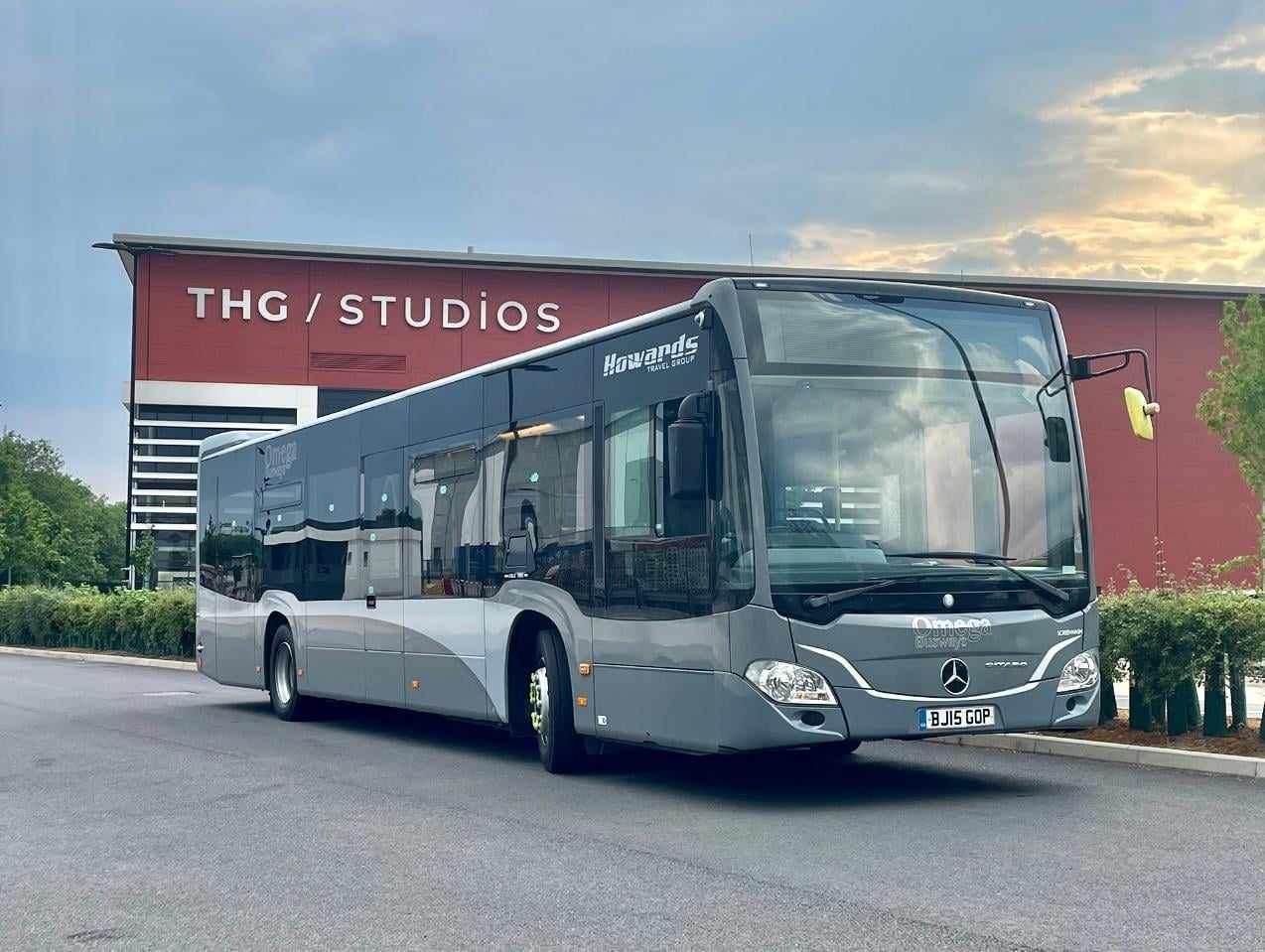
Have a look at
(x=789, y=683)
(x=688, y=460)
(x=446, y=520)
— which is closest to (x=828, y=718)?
(x=789, y=683)

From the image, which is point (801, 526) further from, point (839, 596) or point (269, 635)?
point (269, 635)

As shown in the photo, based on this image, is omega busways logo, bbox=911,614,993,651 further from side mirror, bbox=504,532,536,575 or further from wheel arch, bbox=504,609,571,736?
wheel arch, bbox=504,609,571,736

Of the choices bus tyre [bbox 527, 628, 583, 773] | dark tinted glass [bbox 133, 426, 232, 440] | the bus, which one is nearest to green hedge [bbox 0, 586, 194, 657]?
dark tinted glass [bbox 133, 426, 232, 440]

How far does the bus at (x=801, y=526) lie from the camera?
9.77 metres

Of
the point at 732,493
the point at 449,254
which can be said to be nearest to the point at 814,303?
the point at 732,493

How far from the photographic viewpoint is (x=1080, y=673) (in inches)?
411

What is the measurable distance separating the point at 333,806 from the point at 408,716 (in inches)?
318

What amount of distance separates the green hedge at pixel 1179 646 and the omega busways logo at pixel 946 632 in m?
2.90

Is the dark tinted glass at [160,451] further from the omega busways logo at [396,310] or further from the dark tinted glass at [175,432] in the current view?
the omega busways logo at [396,310]

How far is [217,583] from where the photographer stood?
2006cm

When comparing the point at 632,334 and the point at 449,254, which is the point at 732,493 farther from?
the point at 449,254

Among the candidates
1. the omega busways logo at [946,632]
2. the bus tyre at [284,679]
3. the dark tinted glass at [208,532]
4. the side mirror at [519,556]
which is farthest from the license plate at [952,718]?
the dark tinted glass at [208,532]

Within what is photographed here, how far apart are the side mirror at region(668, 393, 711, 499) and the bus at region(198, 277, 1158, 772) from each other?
1 centimetres

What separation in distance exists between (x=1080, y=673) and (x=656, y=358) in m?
3.34
